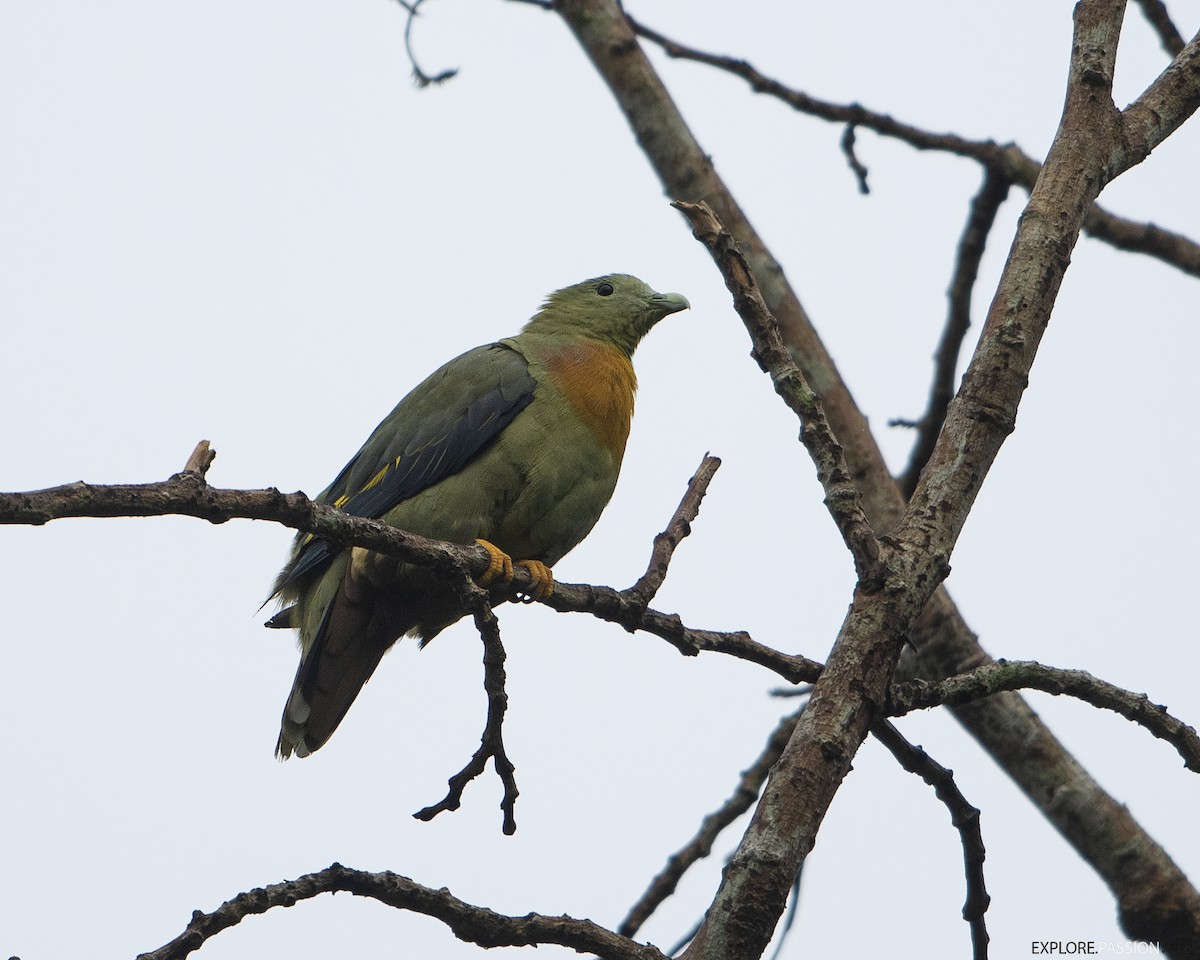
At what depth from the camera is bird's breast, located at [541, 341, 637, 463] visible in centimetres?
525

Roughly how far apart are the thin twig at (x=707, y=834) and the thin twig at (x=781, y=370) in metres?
1.60

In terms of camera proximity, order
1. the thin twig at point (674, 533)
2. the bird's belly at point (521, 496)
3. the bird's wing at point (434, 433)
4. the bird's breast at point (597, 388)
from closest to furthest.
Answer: the thin twig at point (674, 533) → the bird's belly at point (521, 496) → the bird's wing at point (434, 433) → the bird's breast at point (597, 388)

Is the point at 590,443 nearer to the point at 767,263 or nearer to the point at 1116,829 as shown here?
the point at 767,263

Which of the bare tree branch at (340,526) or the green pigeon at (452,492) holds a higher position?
the green pigeon at (452,492)

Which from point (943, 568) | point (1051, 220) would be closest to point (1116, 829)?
point (943, 568)

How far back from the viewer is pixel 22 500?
239cm

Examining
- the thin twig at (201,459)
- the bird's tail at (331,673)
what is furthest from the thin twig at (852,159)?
the thin twig at (201,459)

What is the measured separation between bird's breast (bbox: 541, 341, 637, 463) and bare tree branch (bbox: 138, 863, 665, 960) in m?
2.82

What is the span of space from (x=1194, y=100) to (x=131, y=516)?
302cm

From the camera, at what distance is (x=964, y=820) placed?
10.1 feet

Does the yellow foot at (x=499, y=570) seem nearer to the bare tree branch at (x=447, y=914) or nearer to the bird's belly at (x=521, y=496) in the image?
the bird's belly at (x=521, y=496)

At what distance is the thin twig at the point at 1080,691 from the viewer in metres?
3.06

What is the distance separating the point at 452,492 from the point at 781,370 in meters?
2.19

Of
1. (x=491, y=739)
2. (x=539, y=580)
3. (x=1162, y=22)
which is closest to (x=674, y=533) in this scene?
(x=539, y=580)
